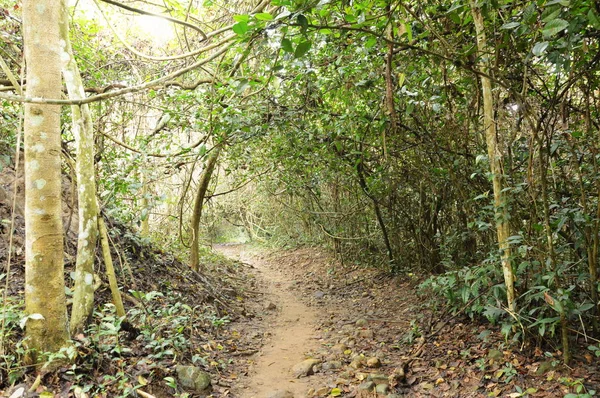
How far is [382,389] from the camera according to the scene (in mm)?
3865

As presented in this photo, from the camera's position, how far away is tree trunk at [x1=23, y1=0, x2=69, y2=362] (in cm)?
304

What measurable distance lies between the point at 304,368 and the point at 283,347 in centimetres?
105

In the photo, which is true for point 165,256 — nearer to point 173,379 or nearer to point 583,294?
point 173,379

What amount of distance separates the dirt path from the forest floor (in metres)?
0.01

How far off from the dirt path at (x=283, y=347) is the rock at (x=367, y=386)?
0.60m

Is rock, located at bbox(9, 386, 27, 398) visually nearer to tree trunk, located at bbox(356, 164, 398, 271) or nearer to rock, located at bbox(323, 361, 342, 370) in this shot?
rock, located at bbox(323, 361, 342, 370)

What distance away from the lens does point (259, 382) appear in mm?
4465

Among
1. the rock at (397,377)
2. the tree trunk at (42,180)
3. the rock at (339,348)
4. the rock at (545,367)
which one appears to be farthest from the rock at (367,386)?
the tree trunk at (42,180)

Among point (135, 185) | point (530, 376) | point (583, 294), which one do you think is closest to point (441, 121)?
point (583, 294)

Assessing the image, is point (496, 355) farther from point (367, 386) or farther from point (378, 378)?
point (367, 386)

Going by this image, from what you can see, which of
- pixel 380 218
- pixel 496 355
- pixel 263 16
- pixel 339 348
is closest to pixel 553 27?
pixel 263 16

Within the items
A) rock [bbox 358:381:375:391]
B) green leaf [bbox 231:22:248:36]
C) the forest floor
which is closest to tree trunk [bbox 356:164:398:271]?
the forest floor

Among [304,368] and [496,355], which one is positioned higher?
[496,355]

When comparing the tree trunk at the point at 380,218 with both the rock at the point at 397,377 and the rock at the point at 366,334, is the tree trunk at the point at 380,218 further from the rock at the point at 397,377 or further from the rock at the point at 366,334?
the rock at the point at 397,377
